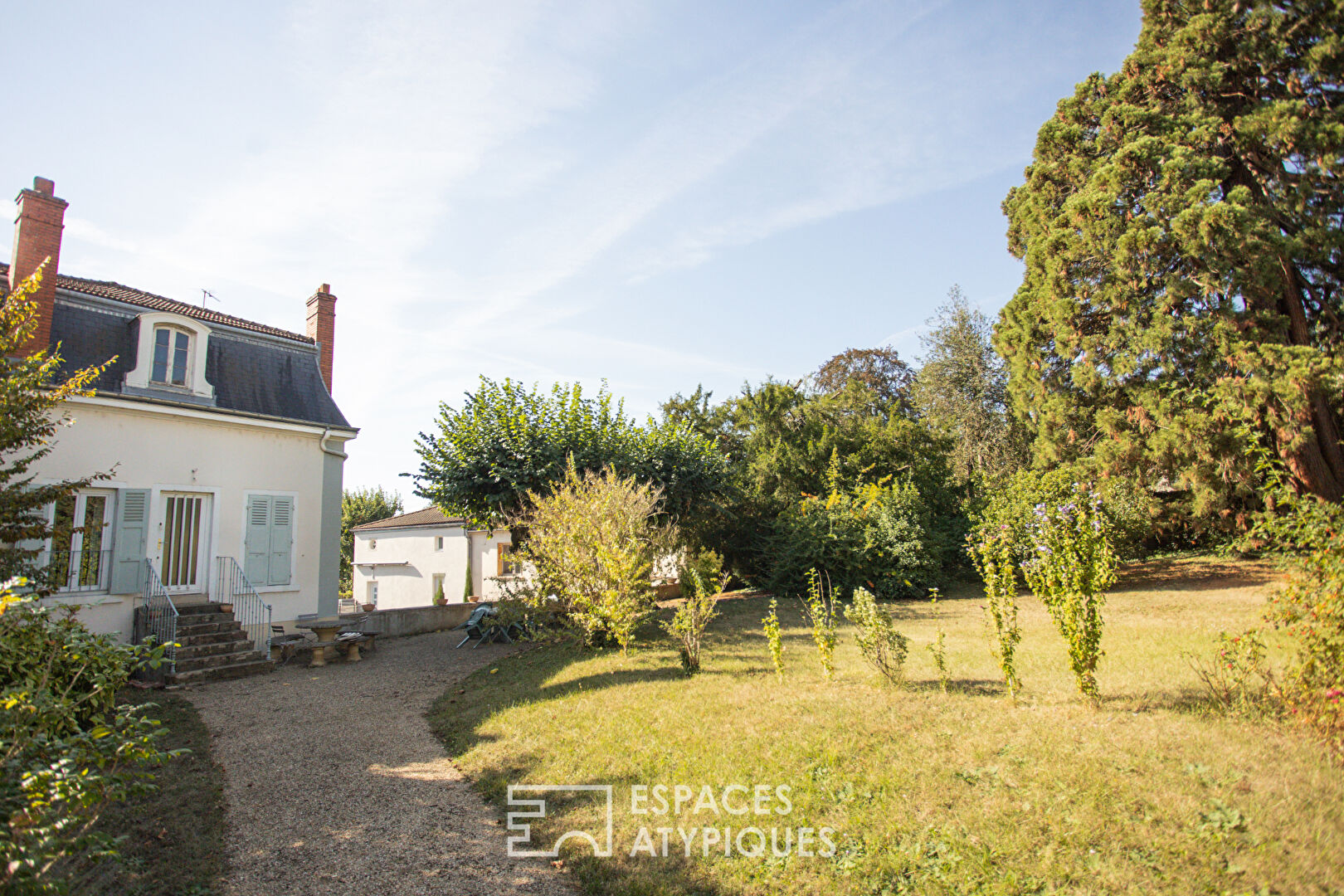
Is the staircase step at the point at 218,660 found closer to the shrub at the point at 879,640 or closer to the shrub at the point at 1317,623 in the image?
the shrub at the point at 879,640

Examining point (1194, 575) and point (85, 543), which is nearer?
point (85, 543)

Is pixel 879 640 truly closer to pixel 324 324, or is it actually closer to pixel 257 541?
pixel 257 541

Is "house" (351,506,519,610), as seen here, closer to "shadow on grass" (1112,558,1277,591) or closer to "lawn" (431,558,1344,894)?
"lawn" (431,558,1344,894)

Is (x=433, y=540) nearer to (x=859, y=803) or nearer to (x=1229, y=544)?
(x=859, y=803)

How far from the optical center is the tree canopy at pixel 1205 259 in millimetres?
13289

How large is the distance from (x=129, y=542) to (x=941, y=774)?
14.0 metres

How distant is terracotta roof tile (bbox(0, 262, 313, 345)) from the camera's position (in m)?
12.6

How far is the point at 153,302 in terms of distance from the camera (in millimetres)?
13984

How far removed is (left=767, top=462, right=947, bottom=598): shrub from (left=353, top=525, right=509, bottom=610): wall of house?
1241 cm

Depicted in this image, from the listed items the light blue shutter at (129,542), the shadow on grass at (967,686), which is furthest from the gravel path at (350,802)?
the shadow on grass at (967,686)

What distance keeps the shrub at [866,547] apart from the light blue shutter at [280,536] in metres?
12.4

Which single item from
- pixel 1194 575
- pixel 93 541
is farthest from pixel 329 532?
pixel 1194 575

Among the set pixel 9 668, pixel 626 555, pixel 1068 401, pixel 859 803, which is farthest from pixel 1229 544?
pixel 9 668

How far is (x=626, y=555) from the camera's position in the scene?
10.0 meters
